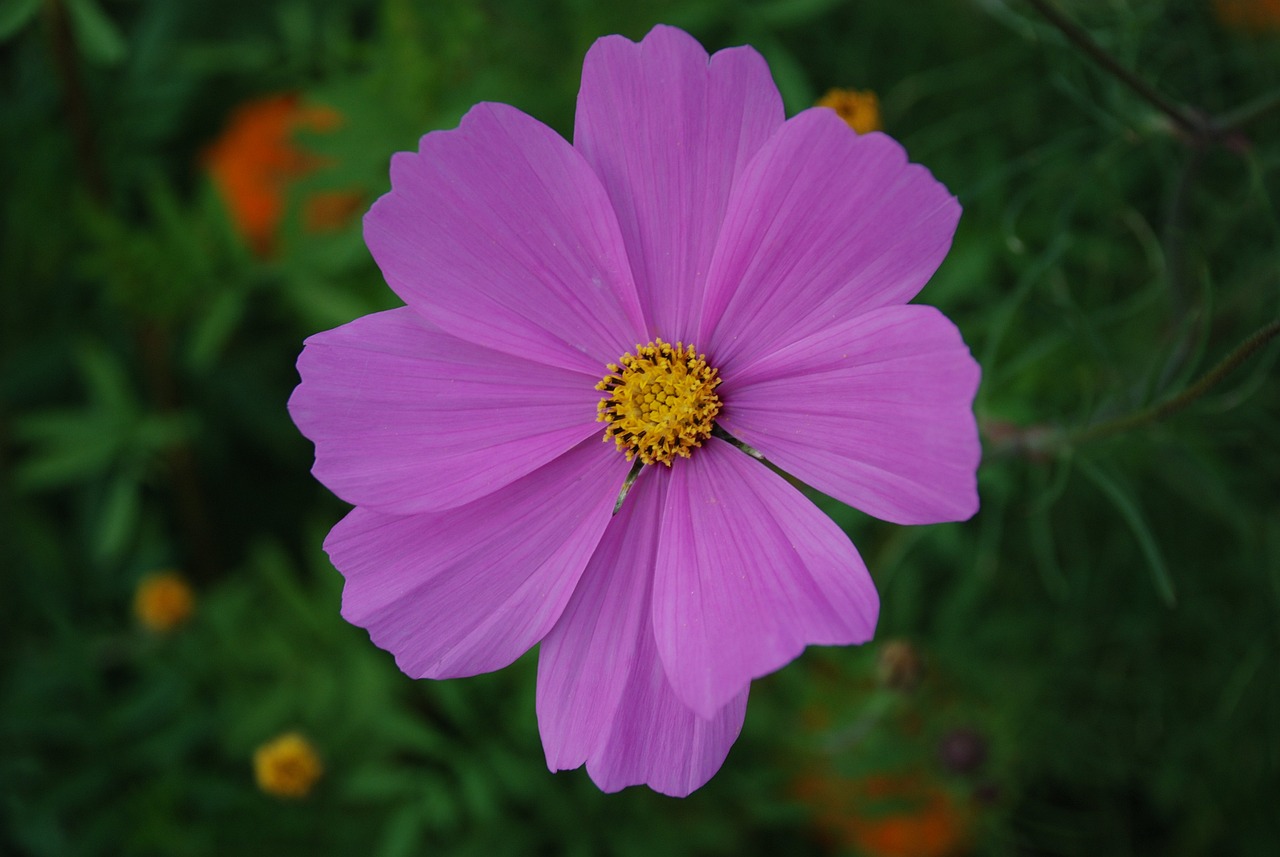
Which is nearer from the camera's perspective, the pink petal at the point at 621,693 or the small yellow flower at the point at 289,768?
the pink petal at the point at 621,693

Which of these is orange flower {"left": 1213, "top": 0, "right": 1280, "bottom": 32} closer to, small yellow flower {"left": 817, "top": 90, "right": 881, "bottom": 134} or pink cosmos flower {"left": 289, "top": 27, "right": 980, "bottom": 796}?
small yellow flower {"left": 817, "top": 90, "right": 881, "bottom": 134}

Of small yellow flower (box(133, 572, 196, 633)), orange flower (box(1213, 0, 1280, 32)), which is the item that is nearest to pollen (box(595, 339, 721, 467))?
small yellow flower (box(133, 572, 196, 633))

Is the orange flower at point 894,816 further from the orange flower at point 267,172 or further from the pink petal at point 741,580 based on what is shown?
the orange flower at point 267,172

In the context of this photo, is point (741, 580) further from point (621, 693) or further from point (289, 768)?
point (289, 768)

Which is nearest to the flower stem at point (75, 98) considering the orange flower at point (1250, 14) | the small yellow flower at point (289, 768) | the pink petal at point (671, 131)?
the small yellow flower at point (289, 768)

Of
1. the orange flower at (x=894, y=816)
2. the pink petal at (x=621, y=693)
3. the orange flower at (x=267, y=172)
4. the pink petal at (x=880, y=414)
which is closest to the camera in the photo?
the pink petal at (x=880, y=414)

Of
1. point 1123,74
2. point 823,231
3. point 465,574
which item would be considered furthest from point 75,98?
point 1123,74
